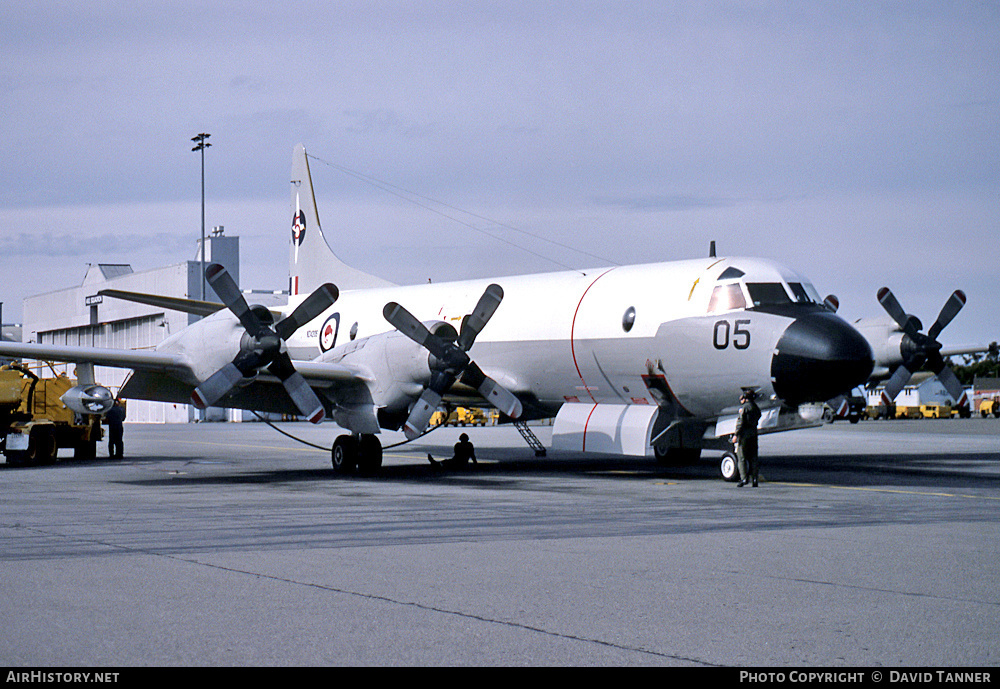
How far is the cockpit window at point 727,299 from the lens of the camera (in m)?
17.9

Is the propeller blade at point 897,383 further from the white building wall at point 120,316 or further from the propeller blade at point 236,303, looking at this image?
the white building wall at point 120,316

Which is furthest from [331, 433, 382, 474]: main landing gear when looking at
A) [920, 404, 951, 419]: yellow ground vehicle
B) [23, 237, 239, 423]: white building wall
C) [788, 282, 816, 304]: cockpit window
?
[920, 404, 951, 419]: yellow ground vehicle

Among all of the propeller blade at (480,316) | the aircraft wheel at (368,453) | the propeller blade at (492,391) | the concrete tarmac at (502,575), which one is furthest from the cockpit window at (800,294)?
the aircraft wheel at (368,453)

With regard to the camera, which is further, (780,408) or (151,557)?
(780,408)

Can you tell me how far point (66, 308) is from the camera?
3371 inches

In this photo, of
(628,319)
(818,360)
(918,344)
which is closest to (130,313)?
(628,319)

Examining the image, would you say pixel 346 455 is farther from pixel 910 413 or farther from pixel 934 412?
pixel 910 413

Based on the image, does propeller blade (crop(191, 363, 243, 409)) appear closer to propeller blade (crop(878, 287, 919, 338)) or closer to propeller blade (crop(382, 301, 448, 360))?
propeller blade (crop(382, 301, 448, 360))

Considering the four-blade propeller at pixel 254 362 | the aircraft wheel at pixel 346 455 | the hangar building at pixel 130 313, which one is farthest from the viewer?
the hangar building at pixel 130 313

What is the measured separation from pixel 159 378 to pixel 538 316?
7756mm

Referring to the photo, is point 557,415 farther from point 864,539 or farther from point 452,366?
point 864,539

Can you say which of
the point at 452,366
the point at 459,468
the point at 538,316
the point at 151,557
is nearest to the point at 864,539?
the point at 151,557

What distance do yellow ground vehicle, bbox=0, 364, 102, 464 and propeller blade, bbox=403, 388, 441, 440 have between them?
32.7 ft

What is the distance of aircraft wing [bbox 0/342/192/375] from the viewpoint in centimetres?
1906
